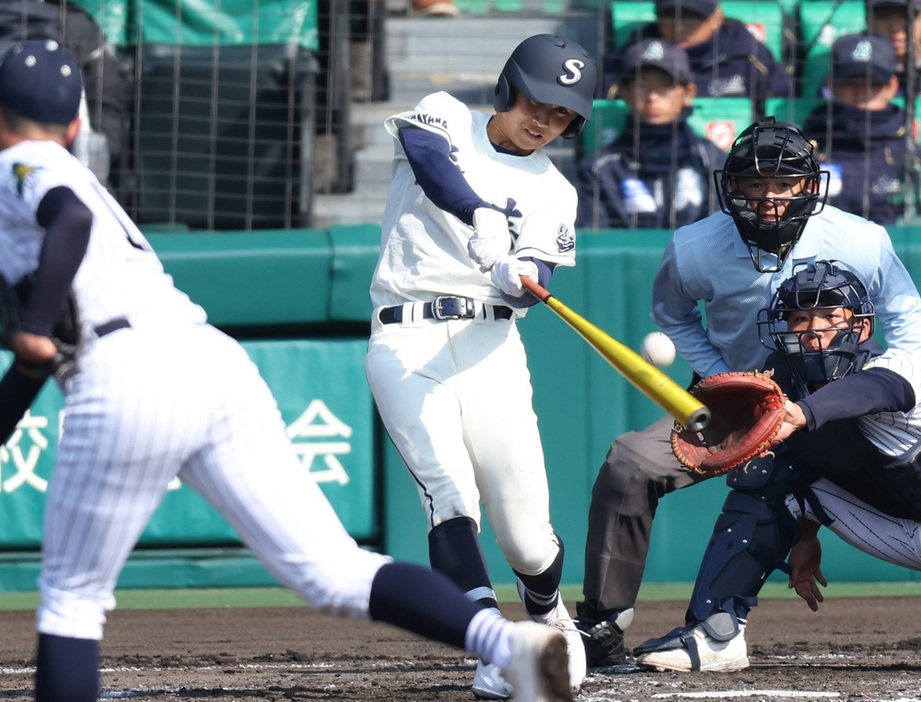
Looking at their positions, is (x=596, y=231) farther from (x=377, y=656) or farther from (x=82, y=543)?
(x=82, y=543)

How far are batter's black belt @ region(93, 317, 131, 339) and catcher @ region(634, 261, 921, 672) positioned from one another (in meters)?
1.67

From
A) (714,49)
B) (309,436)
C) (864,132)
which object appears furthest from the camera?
(714,49)

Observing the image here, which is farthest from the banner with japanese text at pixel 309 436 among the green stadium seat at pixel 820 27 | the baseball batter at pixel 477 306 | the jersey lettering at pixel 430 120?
the green stadium seat at pixel 820 27

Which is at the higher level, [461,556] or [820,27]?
[820,27]

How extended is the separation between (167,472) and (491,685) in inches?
52.6

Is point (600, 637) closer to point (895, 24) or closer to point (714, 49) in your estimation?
point (714, 49)

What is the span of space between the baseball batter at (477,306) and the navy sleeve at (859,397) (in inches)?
28.4

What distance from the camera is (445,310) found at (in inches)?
141

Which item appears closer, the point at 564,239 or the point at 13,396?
the point at 13,396

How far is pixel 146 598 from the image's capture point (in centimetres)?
586

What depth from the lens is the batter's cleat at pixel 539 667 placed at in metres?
2.37

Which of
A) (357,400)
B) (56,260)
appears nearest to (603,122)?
(357,400)

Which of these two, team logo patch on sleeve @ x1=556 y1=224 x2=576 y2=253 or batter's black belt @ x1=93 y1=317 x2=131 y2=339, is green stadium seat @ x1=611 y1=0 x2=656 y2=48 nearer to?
team logo patch on sleeve @ x1=556 y1=224 x2=576 y2=253

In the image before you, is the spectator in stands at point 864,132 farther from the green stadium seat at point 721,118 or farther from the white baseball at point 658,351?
the white baseball at point 658,351
